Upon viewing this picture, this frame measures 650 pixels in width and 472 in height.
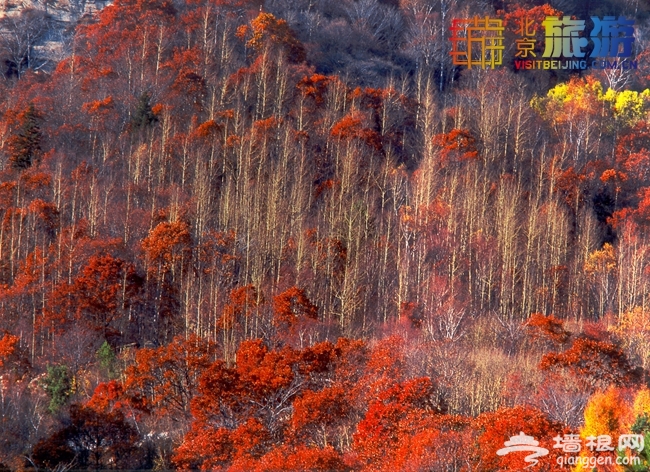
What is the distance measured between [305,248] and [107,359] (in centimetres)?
774

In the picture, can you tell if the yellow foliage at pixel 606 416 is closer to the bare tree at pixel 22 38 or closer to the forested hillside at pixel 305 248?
the forested hillside at pixel 305 248

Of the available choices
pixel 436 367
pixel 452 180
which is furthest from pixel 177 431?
pixel 452 180

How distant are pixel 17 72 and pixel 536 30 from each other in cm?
2606

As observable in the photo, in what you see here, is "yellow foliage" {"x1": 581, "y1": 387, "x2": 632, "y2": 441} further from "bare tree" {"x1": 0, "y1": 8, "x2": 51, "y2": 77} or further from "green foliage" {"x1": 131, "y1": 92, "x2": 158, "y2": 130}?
"bare tree" {"x1": 0, "y1": 8, "x2": 51, "y2": 77}

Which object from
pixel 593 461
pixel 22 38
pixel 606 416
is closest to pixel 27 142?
pixel 22 38

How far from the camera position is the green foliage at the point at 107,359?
925 inches

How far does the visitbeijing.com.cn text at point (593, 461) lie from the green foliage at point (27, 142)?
76.5ft

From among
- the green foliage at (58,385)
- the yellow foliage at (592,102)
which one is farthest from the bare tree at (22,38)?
the green foliage at (58,385)

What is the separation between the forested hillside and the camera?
19.4 meters

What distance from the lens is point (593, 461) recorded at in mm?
15234

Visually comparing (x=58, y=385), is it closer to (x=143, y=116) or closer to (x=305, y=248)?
(x=305, y=248)

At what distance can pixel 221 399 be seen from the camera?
20.4m

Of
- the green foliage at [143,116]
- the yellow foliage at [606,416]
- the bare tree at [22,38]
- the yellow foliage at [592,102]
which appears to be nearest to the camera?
the yellow foliage at [606,416]

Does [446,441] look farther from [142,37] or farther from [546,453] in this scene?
[142,37]
